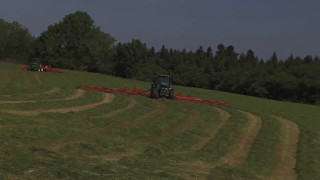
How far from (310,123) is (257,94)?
61.1 metres

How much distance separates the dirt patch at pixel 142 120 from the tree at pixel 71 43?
78.5 m

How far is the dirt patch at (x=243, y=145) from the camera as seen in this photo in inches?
571

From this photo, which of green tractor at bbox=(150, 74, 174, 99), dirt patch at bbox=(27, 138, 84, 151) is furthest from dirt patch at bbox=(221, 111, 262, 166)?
green tractor at bbox=(150, 74, 174, 99)

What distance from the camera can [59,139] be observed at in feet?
44.4

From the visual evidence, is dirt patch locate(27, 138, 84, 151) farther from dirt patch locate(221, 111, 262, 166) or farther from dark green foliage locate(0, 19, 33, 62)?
dark green foliage locate(0, 19, 33, 62)

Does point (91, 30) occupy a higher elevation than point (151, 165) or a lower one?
higher

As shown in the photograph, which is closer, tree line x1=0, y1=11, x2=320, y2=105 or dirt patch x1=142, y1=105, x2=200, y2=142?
dirt patch x1=142, y1=105, x2=200, y2=142

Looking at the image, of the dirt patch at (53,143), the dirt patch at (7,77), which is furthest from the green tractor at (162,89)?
the dirt patch at (7,77)

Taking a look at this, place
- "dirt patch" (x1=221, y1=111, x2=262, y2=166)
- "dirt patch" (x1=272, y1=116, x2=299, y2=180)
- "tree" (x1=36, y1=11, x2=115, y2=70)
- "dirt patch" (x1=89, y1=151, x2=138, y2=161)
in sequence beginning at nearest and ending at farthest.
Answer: "dirt patch" (x1=89, y1=151, x2=138, y2=161) → "dirt patch" (x1=272, y1=116, x2=299, y2=180) → "dirt patch" (x1=221, y1=111, x2=262, y2=166) → "tree" (x1=36, y1=11, x2=115, y2=70)

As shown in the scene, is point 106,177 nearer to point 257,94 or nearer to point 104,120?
point 104,120

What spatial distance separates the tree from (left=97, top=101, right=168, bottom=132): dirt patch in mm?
78452

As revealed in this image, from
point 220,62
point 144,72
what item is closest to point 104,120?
point 144,72

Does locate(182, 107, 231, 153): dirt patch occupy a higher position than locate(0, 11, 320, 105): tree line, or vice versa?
locate(0, 11, 320, 105): tree line

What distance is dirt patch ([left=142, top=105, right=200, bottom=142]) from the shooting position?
17125 millimetres
